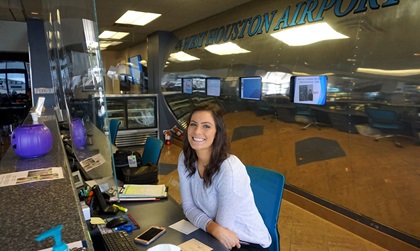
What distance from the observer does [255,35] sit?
4.11 metres

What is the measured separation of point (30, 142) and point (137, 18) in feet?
14.2

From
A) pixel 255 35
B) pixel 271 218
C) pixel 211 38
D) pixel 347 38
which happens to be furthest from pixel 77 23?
pixel 211 38

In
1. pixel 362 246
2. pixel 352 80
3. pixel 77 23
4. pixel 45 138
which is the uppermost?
pixel 77 23

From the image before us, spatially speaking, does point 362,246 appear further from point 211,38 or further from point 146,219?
point 211,38

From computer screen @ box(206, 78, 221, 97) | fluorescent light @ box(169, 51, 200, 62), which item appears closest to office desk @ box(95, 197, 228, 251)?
computer screen @ box(206, 78, 221, 97)

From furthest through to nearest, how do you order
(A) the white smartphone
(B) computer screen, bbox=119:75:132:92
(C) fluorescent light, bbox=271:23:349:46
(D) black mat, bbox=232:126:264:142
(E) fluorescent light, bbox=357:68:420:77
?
(B) computer screen, bbox=119:75:132:92 → (D) black mat, bbox=232:126:264:142 → (C) fluorescent light, bbox=271:23:349:46 → (E) fluorescent light, bbox=357:68:420:77 → (A) the white smartphone

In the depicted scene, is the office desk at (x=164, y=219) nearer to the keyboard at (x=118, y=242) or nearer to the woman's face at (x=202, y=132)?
the keyboard at (x=118, y=242)

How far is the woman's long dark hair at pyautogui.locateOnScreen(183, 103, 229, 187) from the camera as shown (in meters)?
1.50

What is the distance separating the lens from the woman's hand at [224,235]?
53.7 inches

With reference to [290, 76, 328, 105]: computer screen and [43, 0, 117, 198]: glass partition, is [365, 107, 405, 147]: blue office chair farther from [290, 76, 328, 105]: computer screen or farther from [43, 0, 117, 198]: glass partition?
[43, 0, 117, 198]: glass partition

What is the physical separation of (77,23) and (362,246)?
3.00 meters

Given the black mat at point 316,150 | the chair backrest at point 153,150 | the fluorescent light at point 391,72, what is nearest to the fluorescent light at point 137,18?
the chair backrest at point 153,150

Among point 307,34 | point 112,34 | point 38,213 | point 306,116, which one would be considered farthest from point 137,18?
point 38,213

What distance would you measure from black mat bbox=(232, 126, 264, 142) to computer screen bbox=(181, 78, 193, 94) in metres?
1.76
